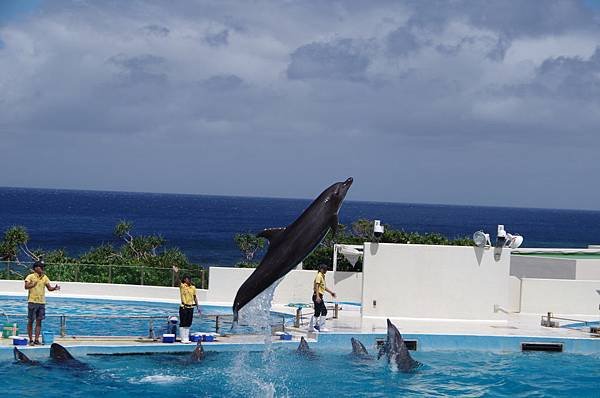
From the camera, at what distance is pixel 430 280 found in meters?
19.2

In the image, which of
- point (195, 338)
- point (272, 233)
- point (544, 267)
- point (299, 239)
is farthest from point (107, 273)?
point (299, 239)

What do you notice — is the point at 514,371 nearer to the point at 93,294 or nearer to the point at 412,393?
the point at 412,393

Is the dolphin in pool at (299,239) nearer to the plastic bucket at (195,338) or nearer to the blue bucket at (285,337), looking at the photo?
the plastic bucket at (195,338)

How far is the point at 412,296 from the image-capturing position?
63.0 ft

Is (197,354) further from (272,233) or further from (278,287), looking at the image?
(278,287)

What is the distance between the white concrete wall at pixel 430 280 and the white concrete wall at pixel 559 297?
2.13 metres

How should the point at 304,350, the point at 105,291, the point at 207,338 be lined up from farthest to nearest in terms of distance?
the point at 105,291 → the point at 207,338 → the point at 304,350

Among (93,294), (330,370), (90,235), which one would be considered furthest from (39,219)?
(330,370)

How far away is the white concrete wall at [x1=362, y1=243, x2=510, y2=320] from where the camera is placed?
19141 mm

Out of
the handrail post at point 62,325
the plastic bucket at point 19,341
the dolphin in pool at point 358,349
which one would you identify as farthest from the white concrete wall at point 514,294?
the plastic bucket at point 19,341

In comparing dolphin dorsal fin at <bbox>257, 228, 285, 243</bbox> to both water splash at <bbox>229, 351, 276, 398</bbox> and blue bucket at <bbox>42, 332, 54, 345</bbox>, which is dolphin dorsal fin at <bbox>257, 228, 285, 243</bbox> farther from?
blue bucket at <bbox>42, 332, 54, 345</bbox>

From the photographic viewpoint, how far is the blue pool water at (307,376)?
13289 millimetres

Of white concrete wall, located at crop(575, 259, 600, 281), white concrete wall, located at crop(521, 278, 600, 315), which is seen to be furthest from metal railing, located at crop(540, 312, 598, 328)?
white concrete wall, located at crop(575, 259, 600, 281)

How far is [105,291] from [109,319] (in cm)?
716
